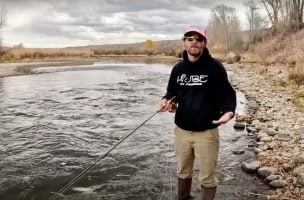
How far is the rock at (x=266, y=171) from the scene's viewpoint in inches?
261

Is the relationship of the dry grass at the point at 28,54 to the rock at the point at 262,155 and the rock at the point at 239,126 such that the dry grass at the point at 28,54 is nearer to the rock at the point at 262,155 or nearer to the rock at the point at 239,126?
the rock at the point at 239,126

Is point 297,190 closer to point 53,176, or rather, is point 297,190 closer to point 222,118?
point 222,118

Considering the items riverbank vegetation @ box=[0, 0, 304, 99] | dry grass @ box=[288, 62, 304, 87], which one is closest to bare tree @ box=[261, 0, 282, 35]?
riverbank vegetation @ box=[0, 0, 304, 99]

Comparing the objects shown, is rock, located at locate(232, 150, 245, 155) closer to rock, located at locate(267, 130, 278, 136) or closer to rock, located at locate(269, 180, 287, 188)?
rock, located at locate(267, 130, 278, 136)

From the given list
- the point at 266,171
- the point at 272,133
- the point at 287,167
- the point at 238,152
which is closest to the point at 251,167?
the point at 266,171

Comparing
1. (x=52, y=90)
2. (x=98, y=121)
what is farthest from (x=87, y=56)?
(x=98, y=121)

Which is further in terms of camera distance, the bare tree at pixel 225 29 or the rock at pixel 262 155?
the bare tree at pixel 225 29

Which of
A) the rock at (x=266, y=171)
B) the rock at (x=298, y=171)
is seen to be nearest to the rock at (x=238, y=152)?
the rock at (x=266, y=171)

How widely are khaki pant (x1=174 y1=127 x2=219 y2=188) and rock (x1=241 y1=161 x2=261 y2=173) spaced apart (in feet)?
8.68

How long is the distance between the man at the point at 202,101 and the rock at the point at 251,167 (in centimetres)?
264

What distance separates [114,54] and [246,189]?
8248cm

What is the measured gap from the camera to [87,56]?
68.1m

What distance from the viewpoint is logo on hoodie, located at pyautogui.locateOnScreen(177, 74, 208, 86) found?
14.0 feet

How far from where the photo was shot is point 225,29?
7662 centimetres
